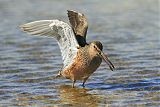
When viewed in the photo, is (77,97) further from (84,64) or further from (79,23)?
(79,23)

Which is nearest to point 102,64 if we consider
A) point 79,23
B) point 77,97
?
point 79,23

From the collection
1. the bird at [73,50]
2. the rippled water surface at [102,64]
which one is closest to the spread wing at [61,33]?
the bird at [73,50]

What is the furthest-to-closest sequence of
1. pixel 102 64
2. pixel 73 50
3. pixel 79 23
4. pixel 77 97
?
pixel 102 64
pixel 79 23
pixel 73 50
pixel 77 97

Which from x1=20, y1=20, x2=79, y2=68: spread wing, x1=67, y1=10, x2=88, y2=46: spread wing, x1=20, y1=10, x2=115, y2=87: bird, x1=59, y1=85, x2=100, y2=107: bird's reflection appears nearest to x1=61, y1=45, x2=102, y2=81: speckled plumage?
x1=20, y1=10, x2=115, y2=87: bird

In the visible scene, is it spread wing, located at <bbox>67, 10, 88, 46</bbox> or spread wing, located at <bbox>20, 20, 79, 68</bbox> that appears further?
spread wing, located at <bbox>67, 10, 88, 46</bbox>

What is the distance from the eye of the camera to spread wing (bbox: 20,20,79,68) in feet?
29.1

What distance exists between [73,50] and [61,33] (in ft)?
1.09

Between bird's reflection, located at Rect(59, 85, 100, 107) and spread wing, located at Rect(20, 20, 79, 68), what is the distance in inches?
16.2

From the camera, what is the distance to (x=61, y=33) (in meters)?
9.08

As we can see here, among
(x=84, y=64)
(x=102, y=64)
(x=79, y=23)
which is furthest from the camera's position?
(x=102, y=64)

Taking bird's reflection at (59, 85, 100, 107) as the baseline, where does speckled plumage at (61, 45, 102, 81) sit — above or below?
above

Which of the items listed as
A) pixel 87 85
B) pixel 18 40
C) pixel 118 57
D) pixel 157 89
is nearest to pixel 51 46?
pixel 18 40

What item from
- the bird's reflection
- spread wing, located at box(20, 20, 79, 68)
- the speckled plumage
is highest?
spread wing, located at box(20, 20, 79, 68)

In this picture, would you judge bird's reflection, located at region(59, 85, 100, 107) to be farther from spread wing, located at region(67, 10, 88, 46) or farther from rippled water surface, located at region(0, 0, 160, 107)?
spread wing, located at region(67, 10, 88, 46)
